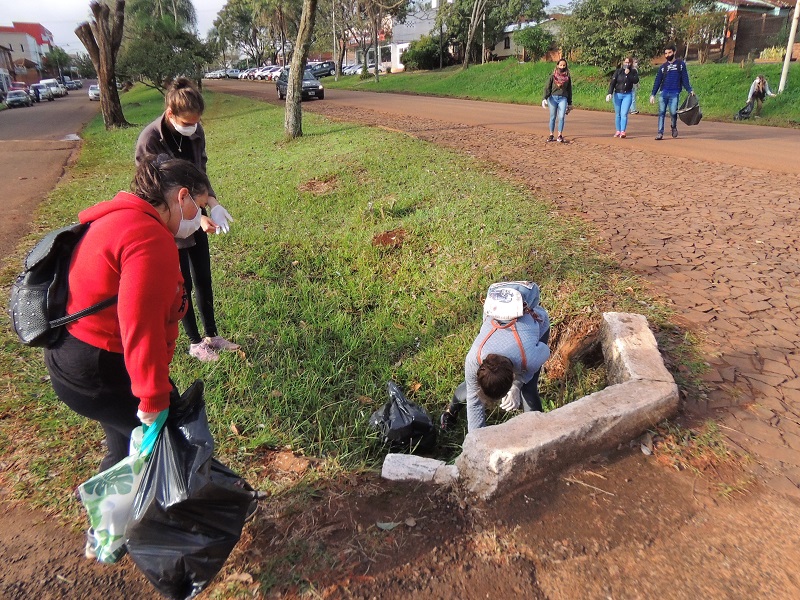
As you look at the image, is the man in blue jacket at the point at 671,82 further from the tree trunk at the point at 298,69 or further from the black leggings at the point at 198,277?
the black leggings at the point at 198,277

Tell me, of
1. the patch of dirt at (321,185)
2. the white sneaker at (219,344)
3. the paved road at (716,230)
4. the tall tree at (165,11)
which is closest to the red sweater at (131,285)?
the white sneaker at (219,344)

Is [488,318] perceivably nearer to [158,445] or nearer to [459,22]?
[158,445]

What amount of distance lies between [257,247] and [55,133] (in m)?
17.7

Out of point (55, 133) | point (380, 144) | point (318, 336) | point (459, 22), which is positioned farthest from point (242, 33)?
point (318, 336)

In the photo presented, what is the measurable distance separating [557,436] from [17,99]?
42.6 metres

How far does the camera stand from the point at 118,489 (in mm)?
1953

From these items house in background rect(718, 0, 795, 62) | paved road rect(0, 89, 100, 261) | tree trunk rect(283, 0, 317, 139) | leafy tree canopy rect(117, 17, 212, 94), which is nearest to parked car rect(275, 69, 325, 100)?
leafy tree canopy rect(117, 17, 212, 94)

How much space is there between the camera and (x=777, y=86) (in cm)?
1556

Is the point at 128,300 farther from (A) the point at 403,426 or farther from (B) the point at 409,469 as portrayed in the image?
(A) the point at 403,426

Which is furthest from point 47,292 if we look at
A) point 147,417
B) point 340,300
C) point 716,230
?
point 716,230

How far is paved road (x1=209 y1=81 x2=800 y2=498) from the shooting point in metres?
3.12

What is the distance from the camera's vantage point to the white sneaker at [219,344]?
157 inches

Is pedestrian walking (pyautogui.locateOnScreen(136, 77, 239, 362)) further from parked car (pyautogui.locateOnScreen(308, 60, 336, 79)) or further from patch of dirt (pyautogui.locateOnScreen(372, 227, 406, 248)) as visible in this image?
parked car (pyautogui.locateOnScreen(308, 60, 336, 79))

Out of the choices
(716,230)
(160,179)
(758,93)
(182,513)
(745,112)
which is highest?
(160,179)
